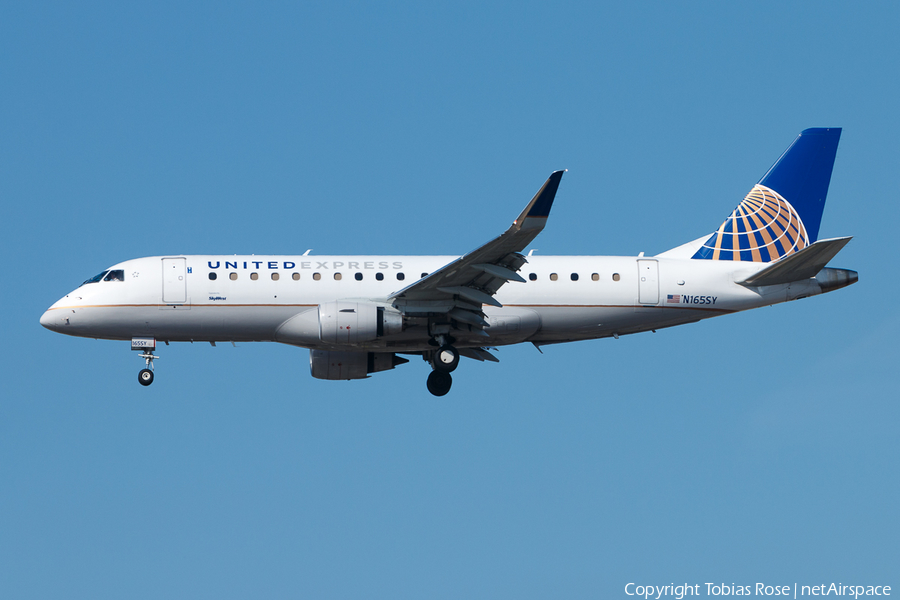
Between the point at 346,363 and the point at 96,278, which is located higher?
the point at 96,278

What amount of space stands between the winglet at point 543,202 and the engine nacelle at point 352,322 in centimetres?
615

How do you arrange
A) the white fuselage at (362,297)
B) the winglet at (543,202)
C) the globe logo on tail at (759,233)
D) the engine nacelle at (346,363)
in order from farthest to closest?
the globe logo on tail at (759,233), the engine nacelle at (346,363), the white fuselage at (362,297), the winglet at (543,202)

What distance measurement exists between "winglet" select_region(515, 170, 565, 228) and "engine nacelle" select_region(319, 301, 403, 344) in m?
6.15

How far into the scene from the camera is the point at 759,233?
37.4 meters

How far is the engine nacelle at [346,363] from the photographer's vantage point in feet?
120

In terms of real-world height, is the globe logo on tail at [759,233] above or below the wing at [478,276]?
above

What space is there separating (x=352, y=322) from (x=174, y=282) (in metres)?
5.78

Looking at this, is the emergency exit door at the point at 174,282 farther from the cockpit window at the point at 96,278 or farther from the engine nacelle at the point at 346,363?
the engine nacelle at the point at 346,363

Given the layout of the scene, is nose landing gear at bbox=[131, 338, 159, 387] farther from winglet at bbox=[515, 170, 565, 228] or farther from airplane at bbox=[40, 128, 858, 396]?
winglet at bbox=[515, 170, 565, 228]

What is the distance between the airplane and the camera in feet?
109

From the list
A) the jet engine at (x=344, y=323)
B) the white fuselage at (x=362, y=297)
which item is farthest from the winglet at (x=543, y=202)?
the jet engine at (x=344, y=323)

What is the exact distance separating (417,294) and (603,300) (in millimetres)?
5842

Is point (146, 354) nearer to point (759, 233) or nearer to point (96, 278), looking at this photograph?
point (96, 278)

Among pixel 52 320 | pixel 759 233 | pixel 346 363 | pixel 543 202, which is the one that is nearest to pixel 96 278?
pixel 52 320
